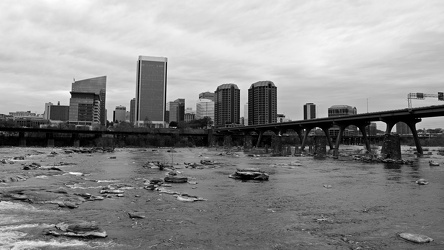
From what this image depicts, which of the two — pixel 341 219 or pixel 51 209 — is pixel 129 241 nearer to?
pixel 51 209

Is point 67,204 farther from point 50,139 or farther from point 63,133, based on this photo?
point 63,133

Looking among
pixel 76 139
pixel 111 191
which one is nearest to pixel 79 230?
pixel 111 191

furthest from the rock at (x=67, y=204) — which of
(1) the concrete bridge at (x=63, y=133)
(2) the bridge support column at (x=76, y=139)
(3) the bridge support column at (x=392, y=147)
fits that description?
(2) the bridge support column at (x=76, y=139)

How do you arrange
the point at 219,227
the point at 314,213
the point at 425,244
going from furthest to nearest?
the point at 314,213 → the point at 219,227 → the point at 425,244

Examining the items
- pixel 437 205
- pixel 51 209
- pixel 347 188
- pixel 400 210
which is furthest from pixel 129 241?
pixel 347 188

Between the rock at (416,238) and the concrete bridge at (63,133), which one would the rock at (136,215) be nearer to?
the rock at (416,238)

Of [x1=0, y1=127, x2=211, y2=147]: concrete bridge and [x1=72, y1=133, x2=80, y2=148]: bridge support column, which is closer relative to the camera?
[x1=0, y1=127, x2=211, y2=147]: concrete bridge

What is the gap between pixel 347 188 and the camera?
29.7m

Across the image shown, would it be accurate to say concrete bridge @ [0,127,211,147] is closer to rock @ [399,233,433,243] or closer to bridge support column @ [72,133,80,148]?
bridge support column @ [72,133,80,148]

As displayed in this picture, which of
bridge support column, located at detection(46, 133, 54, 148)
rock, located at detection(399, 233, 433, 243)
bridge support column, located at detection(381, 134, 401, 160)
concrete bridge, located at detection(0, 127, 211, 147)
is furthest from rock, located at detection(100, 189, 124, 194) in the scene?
bridge support column, located at detection(46, 133, 54, 148)

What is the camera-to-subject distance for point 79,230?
13836 millimetres

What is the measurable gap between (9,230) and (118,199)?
804 centimetres

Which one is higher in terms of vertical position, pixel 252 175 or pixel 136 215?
pixel 252 175

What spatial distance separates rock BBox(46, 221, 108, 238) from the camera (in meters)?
13.5
